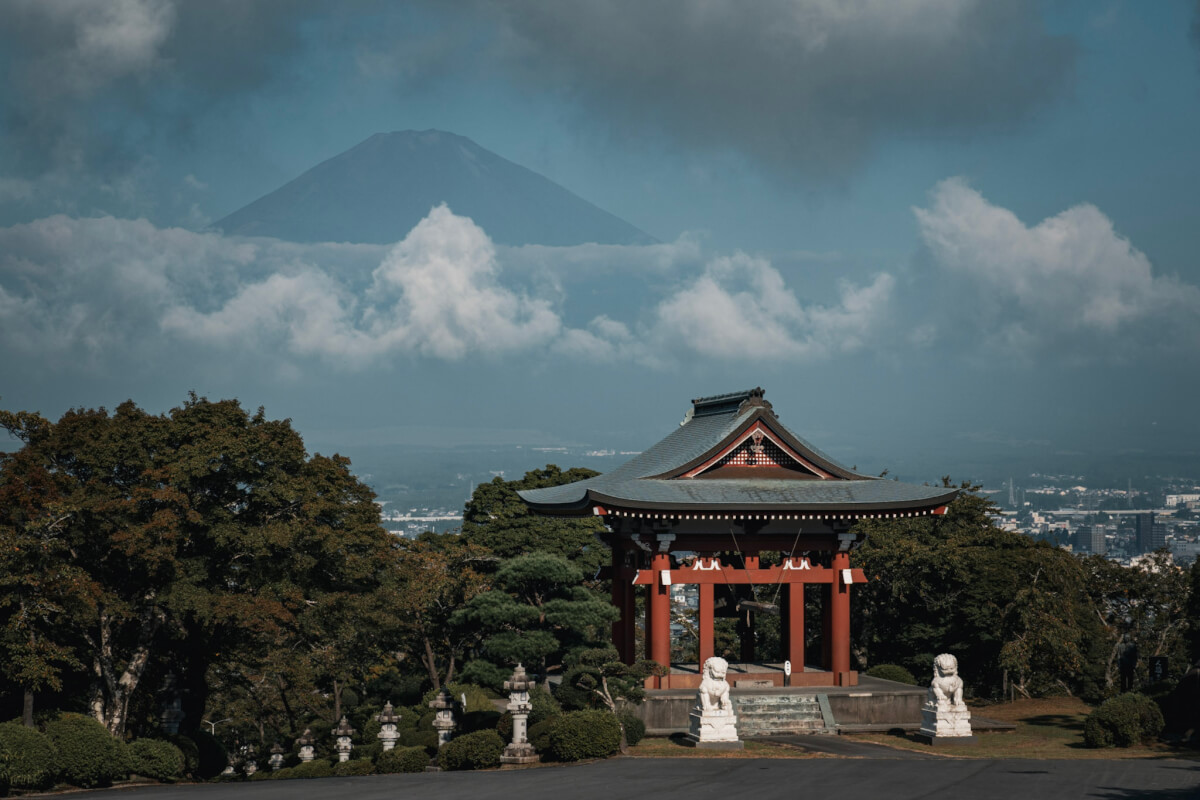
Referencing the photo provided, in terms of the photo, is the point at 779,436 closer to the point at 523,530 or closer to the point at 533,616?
the point at 533,616

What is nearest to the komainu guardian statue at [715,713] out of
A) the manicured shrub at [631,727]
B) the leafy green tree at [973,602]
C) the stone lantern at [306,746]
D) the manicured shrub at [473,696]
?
the manicured shrub at [631,727]

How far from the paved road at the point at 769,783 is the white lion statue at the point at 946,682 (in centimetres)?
333

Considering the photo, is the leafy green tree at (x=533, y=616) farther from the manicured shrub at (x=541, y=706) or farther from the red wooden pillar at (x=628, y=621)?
the manicured shrub at (x=541, y=706)

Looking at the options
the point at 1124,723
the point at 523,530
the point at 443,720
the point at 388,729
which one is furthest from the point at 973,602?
the point at 523,530

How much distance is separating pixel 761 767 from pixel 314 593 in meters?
17.2

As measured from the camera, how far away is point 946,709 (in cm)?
2869

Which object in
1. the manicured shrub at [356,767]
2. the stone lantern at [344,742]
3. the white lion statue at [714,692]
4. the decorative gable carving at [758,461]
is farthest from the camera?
the stone lantern at [344,742]

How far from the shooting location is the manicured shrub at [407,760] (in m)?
29.3

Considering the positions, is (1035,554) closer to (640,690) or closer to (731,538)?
(731,538)

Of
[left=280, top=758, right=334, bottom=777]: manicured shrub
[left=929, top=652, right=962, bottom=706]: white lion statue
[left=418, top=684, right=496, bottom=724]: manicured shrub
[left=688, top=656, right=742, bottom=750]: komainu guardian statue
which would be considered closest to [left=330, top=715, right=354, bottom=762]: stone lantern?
[left=280, top=758, right=334, bottom=777]: manicured shrub

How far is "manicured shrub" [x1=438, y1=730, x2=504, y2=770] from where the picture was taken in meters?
26.5

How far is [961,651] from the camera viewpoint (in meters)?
41.3

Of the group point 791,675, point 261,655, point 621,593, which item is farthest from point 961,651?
point 261,655

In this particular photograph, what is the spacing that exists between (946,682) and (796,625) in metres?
5.02
